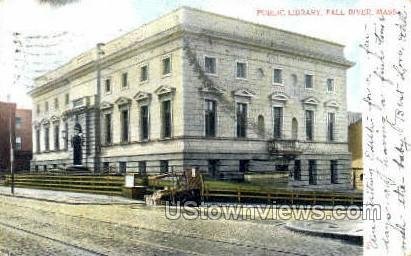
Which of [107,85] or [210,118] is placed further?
[107,85]

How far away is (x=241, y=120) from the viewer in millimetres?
4164

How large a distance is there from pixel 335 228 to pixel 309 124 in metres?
1.18

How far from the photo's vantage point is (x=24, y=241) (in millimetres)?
4938

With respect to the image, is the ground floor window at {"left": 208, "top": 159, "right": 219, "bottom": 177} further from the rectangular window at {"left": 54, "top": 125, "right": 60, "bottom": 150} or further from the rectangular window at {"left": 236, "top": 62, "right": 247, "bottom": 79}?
the rectangular window at {"left": 54, "top": 125, "right": 60, "bottom": 150}

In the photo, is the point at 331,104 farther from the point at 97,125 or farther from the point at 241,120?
the point at 97,125

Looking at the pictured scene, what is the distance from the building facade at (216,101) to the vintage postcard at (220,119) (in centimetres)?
1

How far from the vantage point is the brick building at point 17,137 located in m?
4.68

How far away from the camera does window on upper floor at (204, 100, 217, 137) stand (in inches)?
156

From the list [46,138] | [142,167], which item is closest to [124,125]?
[142,167]

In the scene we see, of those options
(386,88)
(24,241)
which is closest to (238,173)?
(386,88)

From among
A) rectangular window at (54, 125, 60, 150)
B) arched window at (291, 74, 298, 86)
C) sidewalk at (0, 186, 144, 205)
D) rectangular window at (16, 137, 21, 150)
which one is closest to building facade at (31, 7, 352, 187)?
arched window at (291, 74, 298, 86)

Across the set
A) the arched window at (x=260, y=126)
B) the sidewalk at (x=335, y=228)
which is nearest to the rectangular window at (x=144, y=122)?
the arched window at (x=260, y=126)

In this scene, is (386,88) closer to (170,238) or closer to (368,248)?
(368,248)

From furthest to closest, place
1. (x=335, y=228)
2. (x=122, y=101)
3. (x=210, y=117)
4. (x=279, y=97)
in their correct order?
(x=335, y=228) < (x=122, y=101) < (x=279, y=97) < (x=210, y=117)
